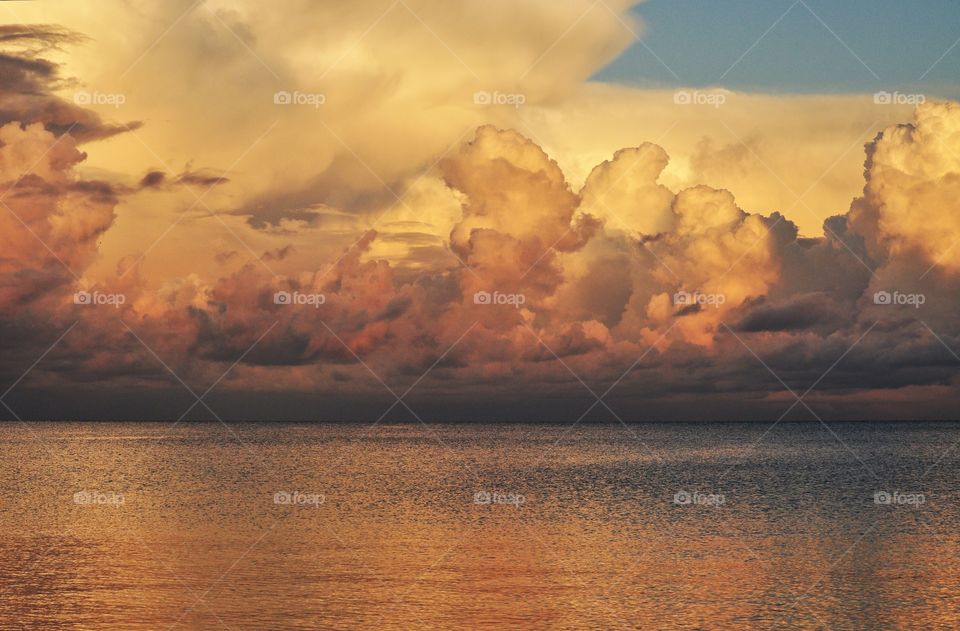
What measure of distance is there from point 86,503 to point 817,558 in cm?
4554

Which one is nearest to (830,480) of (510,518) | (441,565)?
(510,518)

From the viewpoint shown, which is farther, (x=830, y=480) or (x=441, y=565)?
(x=830, y=480)

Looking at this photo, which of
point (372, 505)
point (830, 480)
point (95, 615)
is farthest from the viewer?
point (830, 480)

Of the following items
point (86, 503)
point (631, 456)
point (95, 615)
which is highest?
point (631, 456)

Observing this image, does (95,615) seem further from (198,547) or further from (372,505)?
(372,505)

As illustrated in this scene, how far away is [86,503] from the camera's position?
218 ft

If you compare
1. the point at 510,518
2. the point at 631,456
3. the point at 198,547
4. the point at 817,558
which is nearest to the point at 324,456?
the point at 631,456

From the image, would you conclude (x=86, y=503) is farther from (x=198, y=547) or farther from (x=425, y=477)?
(x=425, y=477)

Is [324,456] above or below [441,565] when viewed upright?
above

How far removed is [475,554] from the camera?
44188mm

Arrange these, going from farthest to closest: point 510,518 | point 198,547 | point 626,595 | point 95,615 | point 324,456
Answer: point 324,456 < point 510,518 < point 198,547 < point 626,595 < point 95,615

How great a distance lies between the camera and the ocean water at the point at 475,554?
32.7 m

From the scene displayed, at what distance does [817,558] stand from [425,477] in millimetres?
52869

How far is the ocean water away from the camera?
32656 mm
